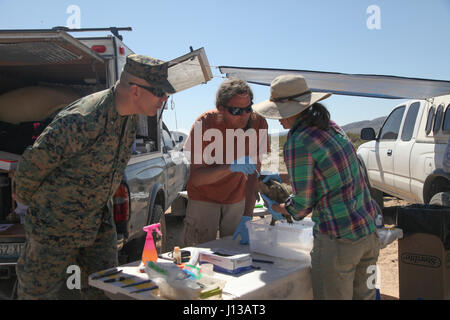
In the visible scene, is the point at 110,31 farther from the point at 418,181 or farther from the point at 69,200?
the point at 418,181

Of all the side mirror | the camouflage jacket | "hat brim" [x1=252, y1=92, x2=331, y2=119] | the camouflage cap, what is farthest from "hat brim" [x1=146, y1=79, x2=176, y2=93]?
the side mirror

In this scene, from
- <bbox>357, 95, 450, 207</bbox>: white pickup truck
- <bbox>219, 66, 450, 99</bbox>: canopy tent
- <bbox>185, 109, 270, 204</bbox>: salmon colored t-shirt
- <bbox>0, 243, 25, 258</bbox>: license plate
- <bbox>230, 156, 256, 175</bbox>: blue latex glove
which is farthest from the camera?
<bbox>219, 66, 450, 99</bbox>: canopy tent

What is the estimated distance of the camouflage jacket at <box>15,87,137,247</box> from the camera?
207cm

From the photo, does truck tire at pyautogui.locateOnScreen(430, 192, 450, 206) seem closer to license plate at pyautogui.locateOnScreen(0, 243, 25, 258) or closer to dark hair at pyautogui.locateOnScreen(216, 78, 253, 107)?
dark hair at pyautogui.locateOnScreen(216, 78, 253, 107)

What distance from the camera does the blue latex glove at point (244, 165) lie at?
2.86 meters

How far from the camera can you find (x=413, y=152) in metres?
5.73

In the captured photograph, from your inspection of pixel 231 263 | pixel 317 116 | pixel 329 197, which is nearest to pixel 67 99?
pixel 231 263

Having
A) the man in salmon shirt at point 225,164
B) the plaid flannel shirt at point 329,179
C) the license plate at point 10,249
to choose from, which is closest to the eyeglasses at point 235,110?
the man in salmon shirt at point 225,164

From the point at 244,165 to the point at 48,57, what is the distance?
2.45 meters

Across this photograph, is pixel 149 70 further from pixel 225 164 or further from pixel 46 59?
pixel 46 59

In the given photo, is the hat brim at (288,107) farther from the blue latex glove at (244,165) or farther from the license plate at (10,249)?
the license plate at (10,249)

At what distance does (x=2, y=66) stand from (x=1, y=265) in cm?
250

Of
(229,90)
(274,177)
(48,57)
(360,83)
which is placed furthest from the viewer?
(360,83)

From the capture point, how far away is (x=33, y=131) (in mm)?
4883
